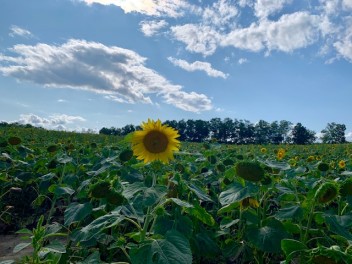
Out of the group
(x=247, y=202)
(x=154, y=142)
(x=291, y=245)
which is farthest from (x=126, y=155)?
(x=291, y=245)

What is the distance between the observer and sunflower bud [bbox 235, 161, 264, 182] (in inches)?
104

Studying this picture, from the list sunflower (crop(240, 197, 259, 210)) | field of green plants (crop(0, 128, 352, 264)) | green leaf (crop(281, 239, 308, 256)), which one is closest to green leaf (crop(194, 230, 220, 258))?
field of green plants (crop(0, 128, 352, 264))

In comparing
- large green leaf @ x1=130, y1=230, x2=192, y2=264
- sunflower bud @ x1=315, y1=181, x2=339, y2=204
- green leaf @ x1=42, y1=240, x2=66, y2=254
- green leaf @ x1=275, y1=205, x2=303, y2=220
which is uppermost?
sunflower bud @ x1=315, y1=181, x2=339, y2=204

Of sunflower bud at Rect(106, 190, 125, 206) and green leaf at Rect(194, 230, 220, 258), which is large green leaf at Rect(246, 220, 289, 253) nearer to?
green leaf at Rect(194, 230, 220, 258)

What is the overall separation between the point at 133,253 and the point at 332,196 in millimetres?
1336

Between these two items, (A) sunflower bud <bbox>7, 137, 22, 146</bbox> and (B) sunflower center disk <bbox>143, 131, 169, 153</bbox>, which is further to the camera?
(A) sunflower bud <bbox>7, 137, 22, 146</bbox>

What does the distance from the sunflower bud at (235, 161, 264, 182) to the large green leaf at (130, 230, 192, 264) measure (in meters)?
0.96

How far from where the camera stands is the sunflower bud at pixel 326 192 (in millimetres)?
2139

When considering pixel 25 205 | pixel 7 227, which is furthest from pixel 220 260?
pixel 25 205

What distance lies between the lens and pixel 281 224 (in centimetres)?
280

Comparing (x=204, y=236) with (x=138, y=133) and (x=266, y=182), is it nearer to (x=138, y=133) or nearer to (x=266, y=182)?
(x=266, y=182)

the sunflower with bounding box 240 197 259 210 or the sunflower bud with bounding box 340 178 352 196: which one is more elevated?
the sunflower bud with bounding box 340 178 352 196

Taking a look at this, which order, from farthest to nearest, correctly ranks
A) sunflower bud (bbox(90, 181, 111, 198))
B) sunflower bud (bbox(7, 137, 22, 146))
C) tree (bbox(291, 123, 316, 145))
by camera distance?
tree (bbox(291, 123, 316, 145)), sunflower bud (bbox(7, 137, 22, 146)), sunflower bud (bbox(90, 181, 111, 198))

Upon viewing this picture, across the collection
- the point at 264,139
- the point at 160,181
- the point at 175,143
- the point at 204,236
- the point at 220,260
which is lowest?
the point at 220,260
